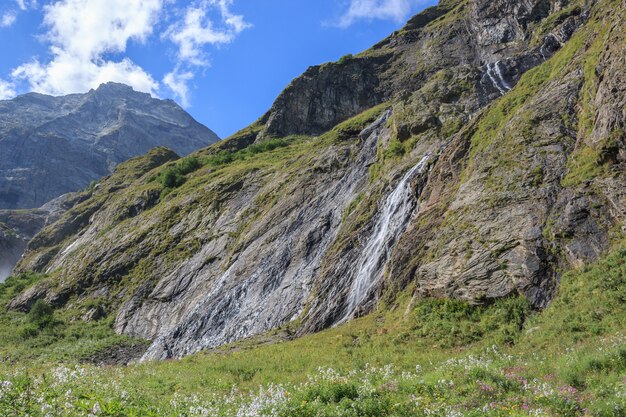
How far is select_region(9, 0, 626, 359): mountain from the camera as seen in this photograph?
20.6 meters

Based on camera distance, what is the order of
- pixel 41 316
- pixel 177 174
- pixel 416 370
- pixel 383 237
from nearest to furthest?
pixel 416 370, pixel 383 237, pixel 41 316, pixel 177 174

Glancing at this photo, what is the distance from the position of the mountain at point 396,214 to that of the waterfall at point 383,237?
119 millimetres

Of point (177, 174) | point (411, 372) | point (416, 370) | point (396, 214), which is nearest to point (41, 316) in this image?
point (177, 174)

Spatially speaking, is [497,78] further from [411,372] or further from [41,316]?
[41,316]

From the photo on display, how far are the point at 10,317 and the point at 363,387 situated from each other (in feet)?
158

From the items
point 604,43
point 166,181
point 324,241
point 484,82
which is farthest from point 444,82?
point 166,181

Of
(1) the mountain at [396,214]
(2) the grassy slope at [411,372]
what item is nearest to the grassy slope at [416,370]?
(2) the grassy slope at [411,372]

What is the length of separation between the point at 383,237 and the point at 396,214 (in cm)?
203

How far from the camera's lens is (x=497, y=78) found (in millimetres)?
47875

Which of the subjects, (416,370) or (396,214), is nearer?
(416,370)

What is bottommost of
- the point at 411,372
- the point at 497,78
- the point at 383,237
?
the point at 411,372

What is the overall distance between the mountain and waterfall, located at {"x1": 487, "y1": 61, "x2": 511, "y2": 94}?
0.25 m

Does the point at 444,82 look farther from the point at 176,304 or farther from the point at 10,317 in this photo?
the point at 10,317

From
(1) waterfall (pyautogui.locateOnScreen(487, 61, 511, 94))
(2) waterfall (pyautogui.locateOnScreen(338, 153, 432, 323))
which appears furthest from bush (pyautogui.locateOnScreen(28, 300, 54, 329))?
(1) waterfall (pyautogui.locateOnScreen(487, 61, 511, 94))
